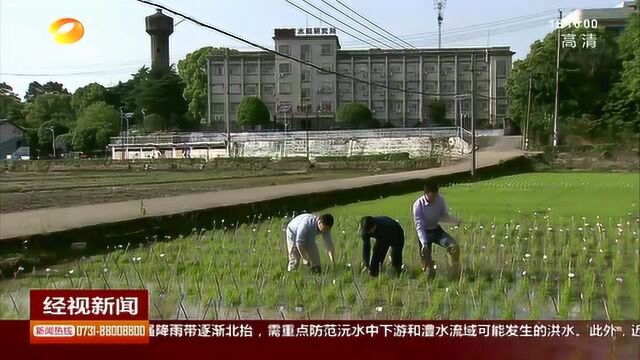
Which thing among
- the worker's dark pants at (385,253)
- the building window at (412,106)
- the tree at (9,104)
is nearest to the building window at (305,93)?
the building window at (412,106)

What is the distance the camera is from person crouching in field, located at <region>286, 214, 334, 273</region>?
2678mm

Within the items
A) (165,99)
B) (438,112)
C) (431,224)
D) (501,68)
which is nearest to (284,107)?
(165,99)

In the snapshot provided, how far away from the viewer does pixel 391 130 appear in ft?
9.00

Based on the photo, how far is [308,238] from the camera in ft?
8.82

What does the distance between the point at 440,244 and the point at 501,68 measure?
27.5 inches

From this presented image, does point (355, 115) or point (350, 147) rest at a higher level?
point (355, 115)

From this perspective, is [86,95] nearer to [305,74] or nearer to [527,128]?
[305,74]

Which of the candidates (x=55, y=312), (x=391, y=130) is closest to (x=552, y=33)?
(x=391, y=130)

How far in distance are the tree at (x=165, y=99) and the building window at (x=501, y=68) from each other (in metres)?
1.19

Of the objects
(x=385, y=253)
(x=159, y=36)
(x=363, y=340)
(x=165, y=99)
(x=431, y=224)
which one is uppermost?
(x=159, y=36)

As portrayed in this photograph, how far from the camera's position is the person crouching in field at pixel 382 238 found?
2672 millimetres

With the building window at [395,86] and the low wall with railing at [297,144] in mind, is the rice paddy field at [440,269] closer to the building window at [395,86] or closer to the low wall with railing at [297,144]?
the low wall with railing at [297,144]

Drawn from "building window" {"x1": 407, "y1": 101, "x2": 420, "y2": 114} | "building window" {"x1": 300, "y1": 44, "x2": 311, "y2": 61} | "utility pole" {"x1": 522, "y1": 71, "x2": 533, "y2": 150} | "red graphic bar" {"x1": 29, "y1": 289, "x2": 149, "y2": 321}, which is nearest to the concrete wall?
"building window" {"x1": 407, "y1": 101, "x2": 420, "y2": 114}

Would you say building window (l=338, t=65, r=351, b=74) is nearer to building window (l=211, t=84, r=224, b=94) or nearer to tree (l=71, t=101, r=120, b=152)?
building window (l=211, t=84, r=224, b=94)
